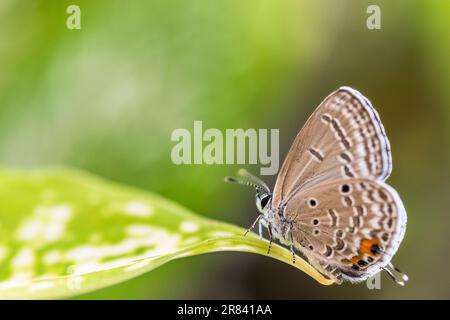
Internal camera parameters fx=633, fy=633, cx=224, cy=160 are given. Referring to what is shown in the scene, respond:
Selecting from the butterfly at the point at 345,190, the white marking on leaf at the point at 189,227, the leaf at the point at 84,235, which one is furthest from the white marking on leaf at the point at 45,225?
the butterfly at the point at 345,190

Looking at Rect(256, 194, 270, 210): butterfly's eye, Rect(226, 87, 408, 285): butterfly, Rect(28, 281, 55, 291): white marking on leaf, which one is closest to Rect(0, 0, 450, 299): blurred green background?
Rect(256, 194, 270, 210): butterfly's eye

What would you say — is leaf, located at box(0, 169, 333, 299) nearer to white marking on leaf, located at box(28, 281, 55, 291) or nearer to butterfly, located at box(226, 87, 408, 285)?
white marking on leaf, located at box(28, 281, 55, 291)

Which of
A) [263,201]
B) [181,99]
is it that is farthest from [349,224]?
[181,99]

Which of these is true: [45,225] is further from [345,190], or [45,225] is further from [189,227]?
[345,190]

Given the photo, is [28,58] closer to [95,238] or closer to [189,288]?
[189,288]

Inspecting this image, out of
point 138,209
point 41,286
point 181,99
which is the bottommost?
point 41,286

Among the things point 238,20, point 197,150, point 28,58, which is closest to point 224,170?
point 197,150
